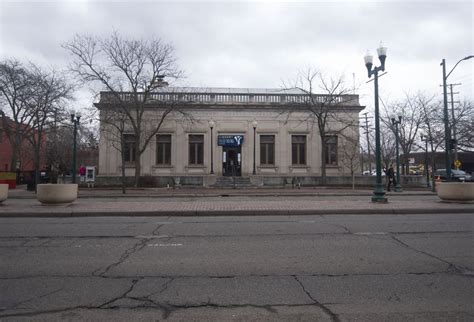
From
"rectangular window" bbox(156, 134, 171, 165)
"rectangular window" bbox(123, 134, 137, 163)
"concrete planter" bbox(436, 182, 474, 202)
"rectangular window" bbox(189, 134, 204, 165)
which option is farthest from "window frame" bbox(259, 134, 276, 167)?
"concrete planter" bbox(436, 182, 474, 202)

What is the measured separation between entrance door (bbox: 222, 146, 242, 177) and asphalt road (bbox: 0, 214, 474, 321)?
24.8 m

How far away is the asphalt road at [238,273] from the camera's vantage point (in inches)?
165

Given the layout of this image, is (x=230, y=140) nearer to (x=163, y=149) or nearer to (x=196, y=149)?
(x=196, y=149)

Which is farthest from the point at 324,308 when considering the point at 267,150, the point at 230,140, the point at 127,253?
the point at 267,150

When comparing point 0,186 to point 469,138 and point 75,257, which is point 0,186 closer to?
point 75,257

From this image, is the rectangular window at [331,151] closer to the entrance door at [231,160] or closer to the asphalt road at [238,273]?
the entrance door at [231,160]

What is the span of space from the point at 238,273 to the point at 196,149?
2992 centimetres

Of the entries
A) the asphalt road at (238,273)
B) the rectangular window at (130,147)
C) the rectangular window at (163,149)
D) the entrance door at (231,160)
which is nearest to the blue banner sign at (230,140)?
the entrance door at (231,160)

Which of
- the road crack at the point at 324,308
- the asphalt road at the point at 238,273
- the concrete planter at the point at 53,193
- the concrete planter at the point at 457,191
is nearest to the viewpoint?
the road crack at the point at 324,308

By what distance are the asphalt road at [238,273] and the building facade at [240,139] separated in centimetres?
2468

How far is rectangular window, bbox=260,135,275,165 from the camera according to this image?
117 ft

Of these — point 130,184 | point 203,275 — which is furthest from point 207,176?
point 203,275

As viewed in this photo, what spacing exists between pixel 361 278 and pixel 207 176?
2700cm

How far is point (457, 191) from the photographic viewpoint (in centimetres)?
1552
